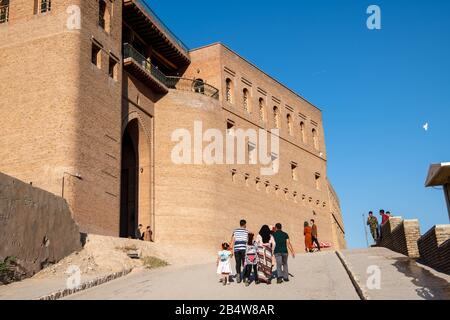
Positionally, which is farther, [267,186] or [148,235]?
[267,186]

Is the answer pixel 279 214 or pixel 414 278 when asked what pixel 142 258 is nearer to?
pixel 414 278

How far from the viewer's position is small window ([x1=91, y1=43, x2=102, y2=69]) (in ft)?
65.7

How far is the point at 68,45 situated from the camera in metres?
18.8

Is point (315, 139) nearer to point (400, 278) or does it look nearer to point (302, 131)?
point (302, 131)

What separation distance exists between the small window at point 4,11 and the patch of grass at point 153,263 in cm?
1049

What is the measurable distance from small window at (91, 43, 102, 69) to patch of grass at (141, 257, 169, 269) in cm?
724

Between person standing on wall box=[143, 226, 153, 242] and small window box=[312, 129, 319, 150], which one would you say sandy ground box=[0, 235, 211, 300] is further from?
small window box=[312, 129, 319, 150]

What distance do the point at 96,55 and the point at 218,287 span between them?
39.3 feet

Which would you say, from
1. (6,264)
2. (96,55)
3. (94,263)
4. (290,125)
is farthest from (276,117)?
(6,264)

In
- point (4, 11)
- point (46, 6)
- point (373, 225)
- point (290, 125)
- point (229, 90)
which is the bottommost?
point (373, 225)

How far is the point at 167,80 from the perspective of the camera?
26891 millimetres

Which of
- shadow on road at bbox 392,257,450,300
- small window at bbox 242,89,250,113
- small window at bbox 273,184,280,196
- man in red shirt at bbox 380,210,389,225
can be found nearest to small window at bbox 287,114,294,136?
small window at bbox 273,184,280,196

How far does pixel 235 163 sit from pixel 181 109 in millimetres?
4000

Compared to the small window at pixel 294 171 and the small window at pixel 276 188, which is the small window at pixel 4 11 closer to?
the small window at pixel 276 188
